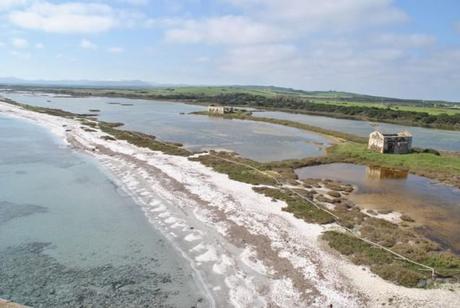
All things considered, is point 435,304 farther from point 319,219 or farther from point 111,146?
point 111,146

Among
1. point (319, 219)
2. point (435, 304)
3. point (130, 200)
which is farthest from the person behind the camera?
point (130, 200)

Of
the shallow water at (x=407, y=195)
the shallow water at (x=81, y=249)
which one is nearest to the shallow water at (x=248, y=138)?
the shallow water at (x=407, y=195)

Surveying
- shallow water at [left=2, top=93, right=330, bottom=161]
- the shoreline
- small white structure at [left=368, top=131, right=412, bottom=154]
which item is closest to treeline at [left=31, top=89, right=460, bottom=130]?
shallow water at [left=2, top=93, right=330, bottom=161]

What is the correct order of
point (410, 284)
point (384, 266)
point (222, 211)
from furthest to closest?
point (222, 211) → point (384, 266) → point (410, 284)

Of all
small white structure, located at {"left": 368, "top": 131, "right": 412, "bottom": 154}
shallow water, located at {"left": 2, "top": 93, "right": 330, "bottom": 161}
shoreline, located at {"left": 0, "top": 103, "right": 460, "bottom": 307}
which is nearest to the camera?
shoreline, located at {"left": 0, "top": 103, "right": 460, "bottom": 307}

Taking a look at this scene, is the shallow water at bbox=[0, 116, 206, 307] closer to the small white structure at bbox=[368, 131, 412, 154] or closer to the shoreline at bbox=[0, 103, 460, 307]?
the shoreline at bbox=[0, 103, 460, 307]

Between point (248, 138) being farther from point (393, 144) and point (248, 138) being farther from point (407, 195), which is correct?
point (407, 195)

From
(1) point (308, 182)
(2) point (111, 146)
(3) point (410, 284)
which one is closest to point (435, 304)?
(3) point (410, 284)
